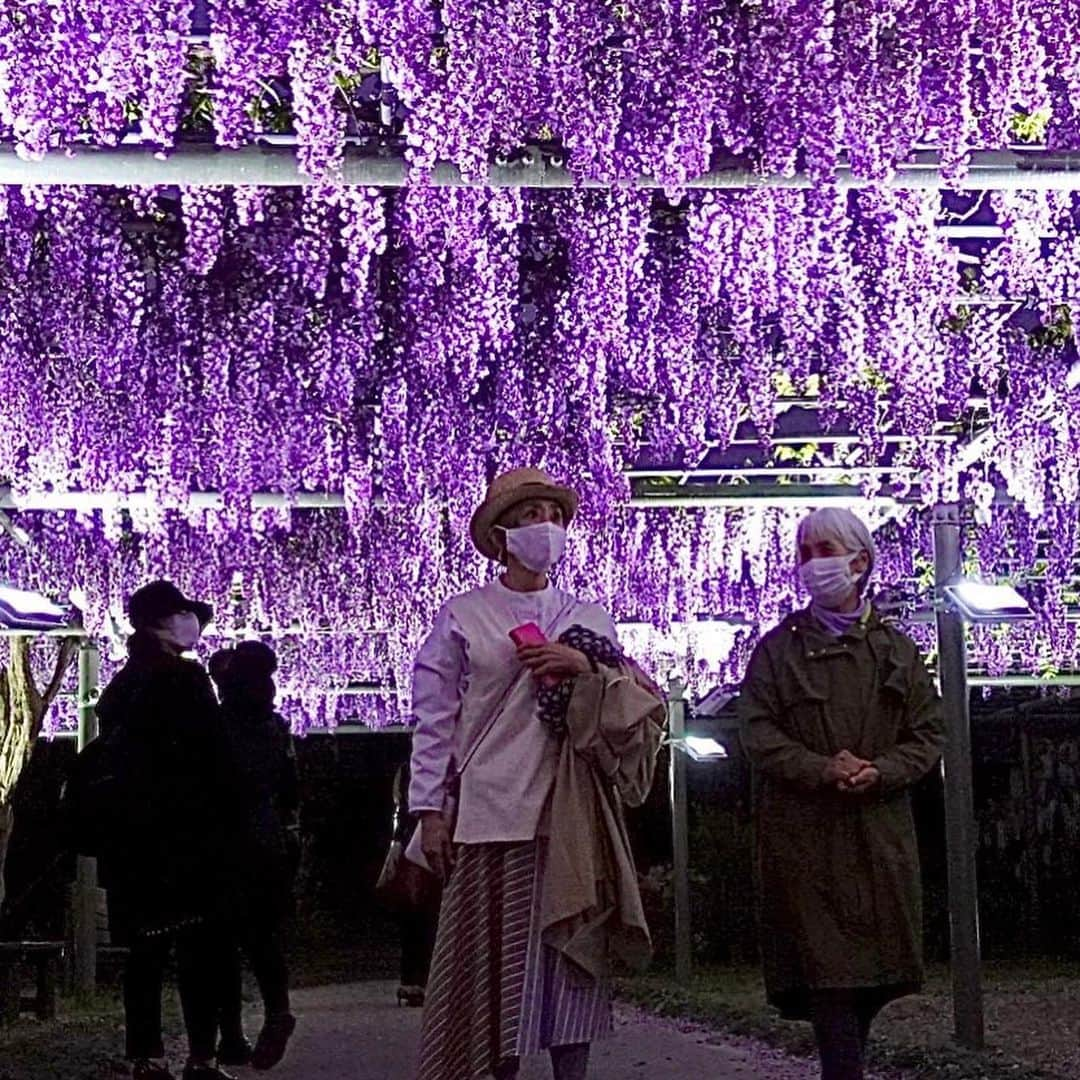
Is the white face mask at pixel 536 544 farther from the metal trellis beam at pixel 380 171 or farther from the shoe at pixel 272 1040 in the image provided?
the shoe at pixel 272 1040

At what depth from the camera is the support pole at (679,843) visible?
41.0ft

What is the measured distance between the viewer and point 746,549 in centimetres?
1138

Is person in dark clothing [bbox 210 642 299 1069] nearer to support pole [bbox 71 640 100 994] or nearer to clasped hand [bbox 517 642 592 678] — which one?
clasped hand [bbox 517 642 592 678]

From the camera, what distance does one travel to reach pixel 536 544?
3980mm

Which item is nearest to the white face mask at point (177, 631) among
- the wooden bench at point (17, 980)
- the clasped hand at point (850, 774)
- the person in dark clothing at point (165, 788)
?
the person in dark clothing at point (165, 788)

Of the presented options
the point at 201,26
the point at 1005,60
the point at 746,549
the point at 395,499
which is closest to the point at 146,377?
the point at 395,499

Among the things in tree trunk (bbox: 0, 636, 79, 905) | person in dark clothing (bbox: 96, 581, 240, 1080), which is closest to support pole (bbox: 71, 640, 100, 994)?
tree trunk (bbox: 0, 636, 79, 905)

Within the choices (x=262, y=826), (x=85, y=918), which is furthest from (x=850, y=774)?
(x=85, y=918)

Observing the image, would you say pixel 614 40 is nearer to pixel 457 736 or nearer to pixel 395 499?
pixel 457 736

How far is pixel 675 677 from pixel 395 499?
17.6 feet

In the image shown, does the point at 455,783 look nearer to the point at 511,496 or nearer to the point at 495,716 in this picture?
the point at 495,716

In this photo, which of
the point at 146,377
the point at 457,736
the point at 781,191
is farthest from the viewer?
the point at 146,377

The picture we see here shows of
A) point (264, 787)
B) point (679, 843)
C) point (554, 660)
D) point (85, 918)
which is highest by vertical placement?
point (554, 660)

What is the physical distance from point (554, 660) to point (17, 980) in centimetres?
628
